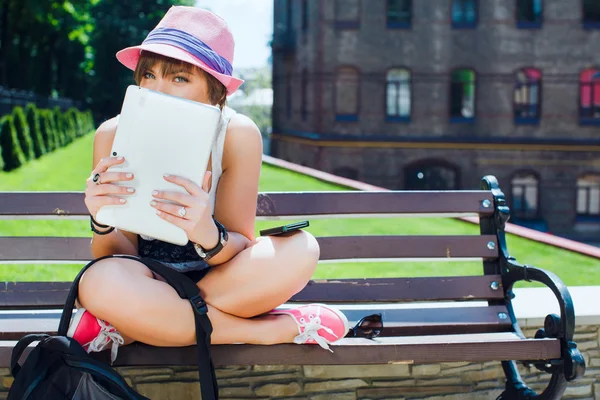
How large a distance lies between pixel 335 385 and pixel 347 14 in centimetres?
2829

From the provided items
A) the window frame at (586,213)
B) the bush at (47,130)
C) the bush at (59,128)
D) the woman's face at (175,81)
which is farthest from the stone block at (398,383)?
the window frame at (586,213)

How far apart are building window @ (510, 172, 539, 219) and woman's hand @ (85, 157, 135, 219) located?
29.7 metres

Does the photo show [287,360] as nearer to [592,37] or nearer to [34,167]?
[34,167]

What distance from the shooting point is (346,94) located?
3133 centimetres

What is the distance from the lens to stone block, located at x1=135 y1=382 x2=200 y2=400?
3.87 m

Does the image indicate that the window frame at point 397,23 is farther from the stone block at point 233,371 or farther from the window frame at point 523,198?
the stone block at point 233,371

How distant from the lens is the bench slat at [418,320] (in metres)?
3.63

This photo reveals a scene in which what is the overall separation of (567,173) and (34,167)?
2026 cm

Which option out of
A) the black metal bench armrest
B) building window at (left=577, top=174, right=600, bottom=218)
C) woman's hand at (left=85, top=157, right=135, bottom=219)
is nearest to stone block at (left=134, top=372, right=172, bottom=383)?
woman's hand at (left=85, top=157, right=135, bottom=219)

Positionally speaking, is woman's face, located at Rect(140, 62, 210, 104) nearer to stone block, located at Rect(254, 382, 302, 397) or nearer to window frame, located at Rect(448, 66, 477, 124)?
stone block, located at Rect(254, 382, 302, 397)

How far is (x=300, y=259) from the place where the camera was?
3.12 metres

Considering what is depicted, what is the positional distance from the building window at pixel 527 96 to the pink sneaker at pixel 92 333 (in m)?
29.7

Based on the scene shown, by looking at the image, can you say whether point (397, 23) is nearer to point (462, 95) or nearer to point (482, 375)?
point (462, 95)

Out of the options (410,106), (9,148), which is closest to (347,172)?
(410,106)
